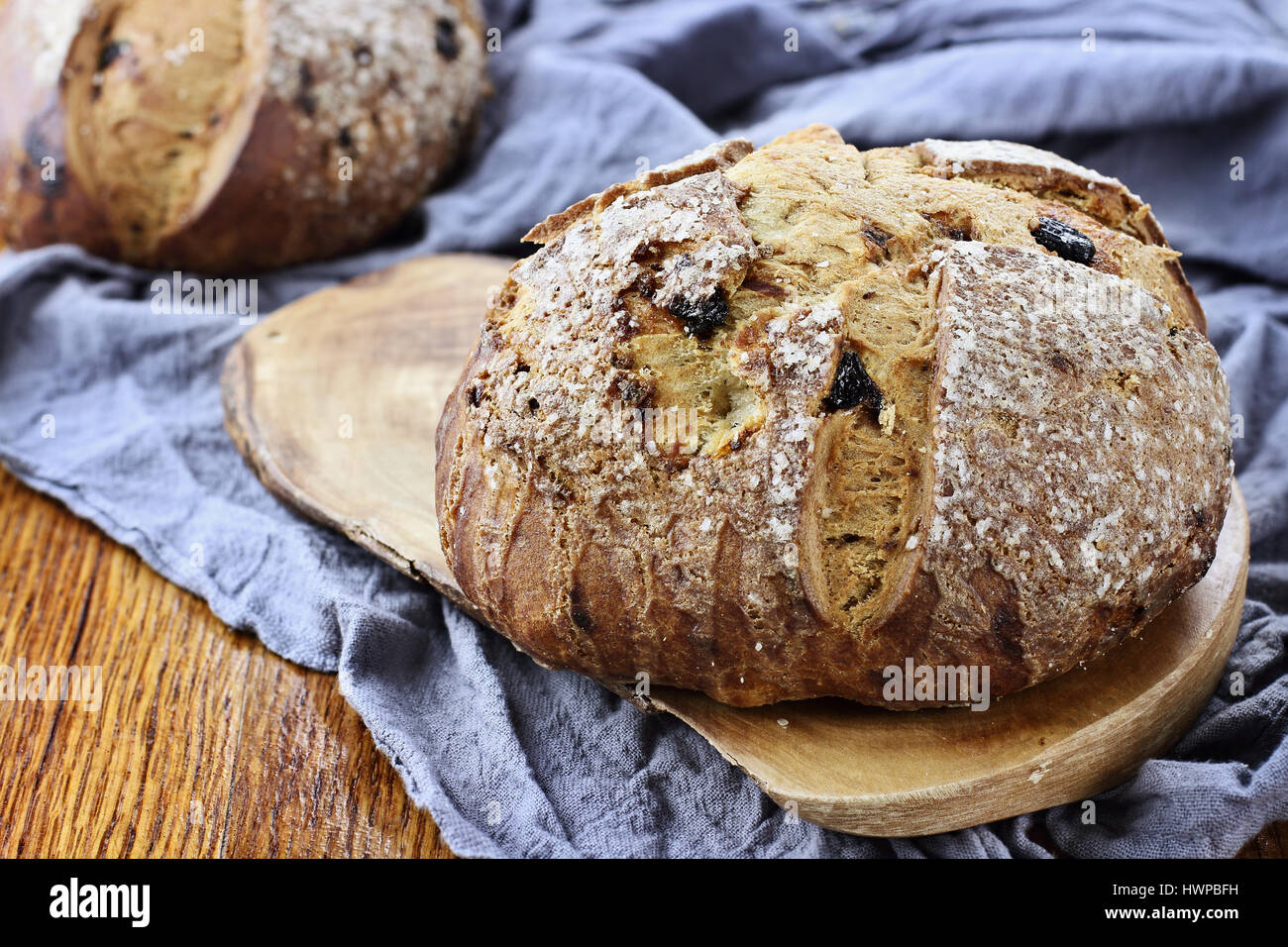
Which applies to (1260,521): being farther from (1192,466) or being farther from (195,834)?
(195,834)

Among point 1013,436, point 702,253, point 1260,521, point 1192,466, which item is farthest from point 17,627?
point 1260,521

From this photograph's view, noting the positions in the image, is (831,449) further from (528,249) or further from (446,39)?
(446,39)

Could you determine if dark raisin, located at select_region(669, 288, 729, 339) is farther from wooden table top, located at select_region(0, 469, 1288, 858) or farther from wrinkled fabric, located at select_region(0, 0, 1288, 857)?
wooden table top, located at select_region(0, 469, 1288, 858)

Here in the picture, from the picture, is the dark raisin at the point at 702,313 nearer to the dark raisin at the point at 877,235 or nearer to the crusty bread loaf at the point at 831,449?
the crusty bread loaf at the point at 831,449

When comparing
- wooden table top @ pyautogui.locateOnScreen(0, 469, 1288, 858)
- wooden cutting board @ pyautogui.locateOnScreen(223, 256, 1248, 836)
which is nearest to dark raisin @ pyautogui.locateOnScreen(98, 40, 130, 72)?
wooden cutting board @ pyautogui.locateOnScreen(223, 256, 1248, 836)

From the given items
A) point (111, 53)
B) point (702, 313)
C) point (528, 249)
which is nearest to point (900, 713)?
point (702, 313)

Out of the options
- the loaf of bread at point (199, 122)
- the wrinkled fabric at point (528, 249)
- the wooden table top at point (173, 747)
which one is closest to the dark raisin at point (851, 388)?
the wrinkled fabric at point (528, 249)
